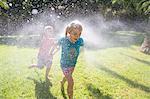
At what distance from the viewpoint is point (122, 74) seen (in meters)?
10.9

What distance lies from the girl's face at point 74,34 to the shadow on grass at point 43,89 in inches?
60.9

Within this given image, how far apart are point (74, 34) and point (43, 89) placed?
195 centimetres

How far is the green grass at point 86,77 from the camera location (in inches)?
324

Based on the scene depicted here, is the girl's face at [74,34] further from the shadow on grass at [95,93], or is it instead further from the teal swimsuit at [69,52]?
the shadow on grass at [95,93]

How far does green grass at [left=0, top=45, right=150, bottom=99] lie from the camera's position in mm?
8219

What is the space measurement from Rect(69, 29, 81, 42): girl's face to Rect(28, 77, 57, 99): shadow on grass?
5.07ft

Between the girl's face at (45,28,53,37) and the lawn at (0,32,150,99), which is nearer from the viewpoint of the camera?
the lawn at (0,32,150,99)

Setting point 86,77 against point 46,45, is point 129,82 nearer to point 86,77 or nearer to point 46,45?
point 86,77

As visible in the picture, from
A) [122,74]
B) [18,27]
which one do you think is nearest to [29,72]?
[122,74]

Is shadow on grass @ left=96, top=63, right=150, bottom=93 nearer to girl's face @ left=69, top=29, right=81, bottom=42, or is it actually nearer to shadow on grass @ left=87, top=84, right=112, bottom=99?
shadow on grass @ left=87, top=84, right=112, bottom=99

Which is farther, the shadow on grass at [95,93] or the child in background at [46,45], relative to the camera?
the child in background at [46,45]

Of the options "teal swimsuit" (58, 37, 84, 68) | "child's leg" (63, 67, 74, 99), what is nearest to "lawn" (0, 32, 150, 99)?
"child's leg" (63, 67, 74, 99)

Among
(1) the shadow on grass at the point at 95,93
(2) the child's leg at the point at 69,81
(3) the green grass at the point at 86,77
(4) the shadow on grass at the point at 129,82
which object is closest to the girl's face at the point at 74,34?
(2) the child's leg at the point at 69,81

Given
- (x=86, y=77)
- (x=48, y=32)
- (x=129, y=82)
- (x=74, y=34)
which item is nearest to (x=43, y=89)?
(x=48, y=32)
